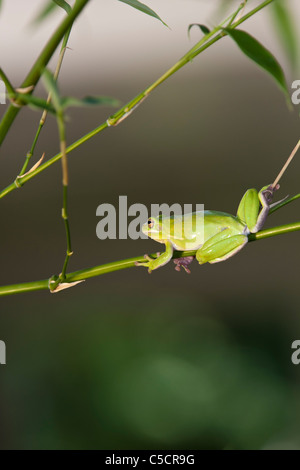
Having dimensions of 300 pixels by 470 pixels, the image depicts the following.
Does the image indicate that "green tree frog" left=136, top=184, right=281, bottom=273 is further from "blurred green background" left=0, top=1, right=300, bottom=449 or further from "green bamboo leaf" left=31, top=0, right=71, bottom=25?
"blurred green background" left=0, top=1, right=300, bottom=449

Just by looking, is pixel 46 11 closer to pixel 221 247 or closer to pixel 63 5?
pixel 63 5

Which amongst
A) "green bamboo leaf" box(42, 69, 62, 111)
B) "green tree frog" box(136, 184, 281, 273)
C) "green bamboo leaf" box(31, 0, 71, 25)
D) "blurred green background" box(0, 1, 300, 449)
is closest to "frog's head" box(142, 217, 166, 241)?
"green tree frog" box(136, 184, 281, 273)

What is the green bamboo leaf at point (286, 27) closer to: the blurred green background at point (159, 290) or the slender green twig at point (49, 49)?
the slender green twig at point (49, 49)

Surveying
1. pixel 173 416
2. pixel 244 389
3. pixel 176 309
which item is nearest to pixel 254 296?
pixel 176 309

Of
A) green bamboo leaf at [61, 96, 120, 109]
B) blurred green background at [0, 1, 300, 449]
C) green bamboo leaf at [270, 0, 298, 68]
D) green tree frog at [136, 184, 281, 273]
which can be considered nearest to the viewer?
green bamboo leaf at [61, 96, 120, 109]

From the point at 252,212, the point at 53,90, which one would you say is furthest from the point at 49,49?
the point at 252,212

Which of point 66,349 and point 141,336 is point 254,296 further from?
point 66,349

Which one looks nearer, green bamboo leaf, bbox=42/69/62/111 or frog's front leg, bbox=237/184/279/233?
green bamboo leaf, bbox=42/69/62/111
